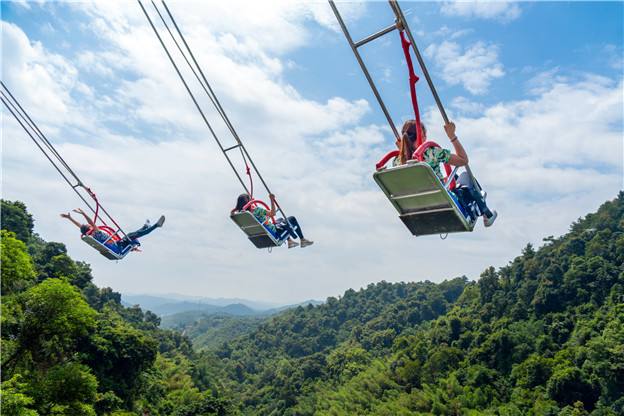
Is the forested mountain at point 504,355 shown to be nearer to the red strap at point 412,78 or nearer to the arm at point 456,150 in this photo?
the arm at point 456,150

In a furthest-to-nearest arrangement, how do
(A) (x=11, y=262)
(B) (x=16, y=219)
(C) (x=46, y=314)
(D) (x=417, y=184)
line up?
(B) (x=16, y=219) → (C) (x=46, y=314) → (A) (x=11, y=262) → (D) (x=417, y=184)

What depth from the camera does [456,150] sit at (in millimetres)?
5484

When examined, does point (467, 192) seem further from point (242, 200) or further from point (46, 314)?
point (46, 314)

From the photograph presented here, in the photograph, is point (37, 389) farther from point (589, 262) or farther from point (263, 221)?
point (589, 262)

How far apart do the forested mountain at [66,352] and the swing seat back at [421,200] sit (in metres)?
12.0

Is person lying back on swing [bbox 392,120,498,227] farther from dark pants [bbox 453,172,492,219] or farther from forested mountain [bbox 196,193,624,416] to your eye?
forested mountain [bbox 196,193,624,416]

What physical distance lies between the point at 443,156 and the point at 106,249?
9303mm

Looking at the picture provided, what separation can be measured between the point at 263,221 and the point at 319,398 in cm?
4994

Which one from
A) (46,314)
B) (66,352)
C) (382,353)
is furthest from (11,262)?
(382,353)

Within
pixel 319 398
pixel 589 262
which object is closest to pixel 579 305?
pixel 589 262

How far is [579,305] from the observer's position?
43.4 meters

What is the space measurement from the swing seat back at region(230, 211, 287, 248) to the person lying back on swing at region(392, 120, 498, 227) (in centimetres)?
447

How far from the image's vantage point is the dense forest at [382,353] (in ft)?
58.6

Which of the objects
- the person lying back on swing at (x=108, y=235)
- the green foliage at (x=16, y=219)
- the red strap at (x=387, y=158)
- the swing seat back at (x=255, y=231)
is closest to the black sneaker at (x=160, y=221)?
the person lying back on swing at (x=108, y=235)
